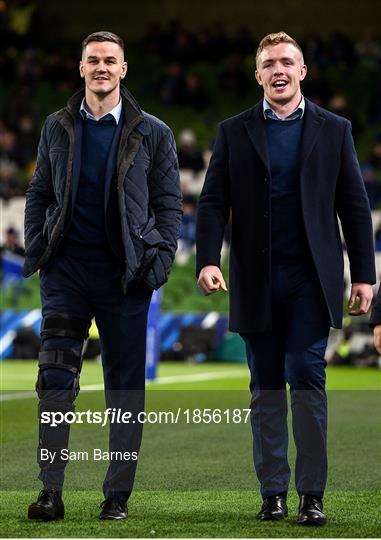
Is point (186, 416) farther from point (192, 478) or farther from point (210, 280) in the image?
point (210, 280)

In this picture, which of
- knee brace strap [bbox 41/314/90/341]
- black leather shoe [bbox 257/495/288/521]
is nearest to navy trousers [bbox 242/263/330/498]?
black leather shoe [bbox 257/495/288/521]

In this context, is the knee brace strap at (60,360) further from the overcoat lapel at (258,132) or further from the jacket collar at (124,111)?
the overcoat lapel at (258,132)

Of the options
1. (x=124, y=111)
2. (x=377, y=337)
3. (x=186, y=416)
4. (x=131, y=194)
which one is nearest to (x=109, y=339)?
(x=131, y=194)

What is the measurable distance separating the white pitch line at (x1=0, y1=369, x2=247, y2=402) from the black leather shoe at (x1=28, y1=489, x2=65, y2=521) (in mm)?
6339

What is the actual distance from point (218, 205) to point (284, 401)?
845mm

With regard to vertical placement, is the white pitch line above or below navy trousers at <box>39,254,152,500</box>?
below

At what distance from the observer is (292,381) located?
5.38 m

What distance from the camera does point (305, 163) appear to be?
5426 millimetres

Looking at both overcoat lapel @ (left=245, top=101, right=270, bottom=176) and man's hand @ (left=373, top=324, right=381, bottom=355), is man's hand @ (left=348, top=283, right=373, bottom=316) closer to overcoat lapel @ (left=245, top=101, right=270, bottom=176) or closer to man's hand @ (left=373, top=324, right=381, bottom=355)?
overcoat lapel @ (left=245, top=101, right=270, bottom=176)

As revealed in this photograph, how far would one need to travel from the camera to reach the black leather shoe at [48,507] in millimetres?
5273

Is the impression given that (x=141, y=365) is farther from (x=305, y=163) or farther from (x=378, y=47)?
(x=378, y=47)

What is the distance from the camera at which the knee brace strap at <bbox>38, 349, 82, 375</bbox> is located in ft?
17.7

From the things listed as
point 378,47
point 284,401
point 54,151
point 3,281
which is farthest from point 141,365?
point 378,47

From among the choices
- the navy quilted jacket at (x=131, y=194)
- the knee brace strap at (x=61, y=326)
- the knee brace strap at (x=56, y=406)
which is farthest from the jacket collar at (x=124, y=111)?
the knee brace strap at (x=56, y=406)
